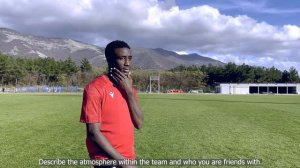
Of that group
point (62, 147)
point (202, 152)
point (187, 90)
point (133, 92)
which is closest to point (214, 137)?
point (202, 152)

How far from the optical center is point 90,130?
12.0ft

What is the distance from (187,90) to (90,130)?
13417 centimetres

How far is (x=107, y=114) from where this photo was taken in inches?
145

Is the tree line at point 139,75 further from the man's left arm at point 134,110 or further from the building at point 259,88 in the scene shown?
the man's left arm at point 134,110

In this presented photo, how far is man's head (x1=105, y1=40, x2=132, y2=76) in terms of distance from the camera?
3.90m

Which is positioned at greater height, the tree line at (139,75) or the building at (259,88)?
the tree line at (139,75)

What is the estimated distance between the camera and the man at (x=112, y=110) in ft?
11.9

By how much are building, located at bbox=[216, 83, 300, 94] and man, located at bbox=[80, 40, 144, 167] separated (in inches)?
4819

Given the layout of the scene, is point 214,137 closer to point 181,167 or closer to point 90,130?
point 181,167

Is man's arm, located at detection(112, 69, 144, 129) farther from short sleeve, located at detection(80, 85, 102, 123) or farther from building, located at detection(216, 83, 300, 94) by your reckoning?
building, located at detection(216, 83, 300, 94)

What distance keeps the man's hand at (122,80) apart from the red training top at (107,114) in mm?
58

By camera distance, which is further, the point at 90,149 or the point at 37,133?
the point at 37,133
